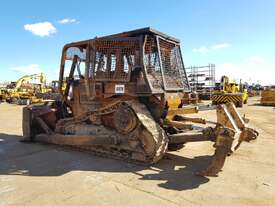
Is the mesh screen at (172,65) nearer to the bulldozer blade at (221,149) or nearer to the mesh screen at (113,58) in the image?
the mesh screen at (113,58)

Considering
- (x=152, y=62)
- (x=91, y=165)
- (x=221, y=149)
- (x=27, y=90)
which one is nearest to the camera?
(x=221, y=149)

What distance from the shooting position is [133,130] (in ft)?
17.5

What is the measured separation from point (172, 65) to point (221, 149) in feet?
8.17

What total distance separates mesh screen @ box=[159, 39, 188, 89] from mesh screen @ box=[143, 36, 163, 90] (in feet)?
0.64

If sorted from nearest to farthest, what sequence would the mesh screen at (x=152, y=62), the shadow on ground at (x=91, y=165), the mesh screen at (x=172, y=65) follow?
the shadow on ground at (x=91, y=165) < the mesh screen at (x=152, y=62) < the mesh screen at (x=172, y=65)

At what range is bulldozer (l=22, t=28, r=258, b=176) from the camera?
17.0 feet

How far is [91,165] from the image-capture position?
5.33m

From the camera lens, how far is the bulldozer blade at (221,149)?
445cm

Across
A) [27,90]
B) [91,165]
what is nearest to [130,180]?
[91,165]

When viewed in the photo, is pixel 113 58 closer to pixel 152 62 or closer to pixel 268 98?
pixel 152 62

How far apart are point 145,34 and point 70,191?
3286 mm

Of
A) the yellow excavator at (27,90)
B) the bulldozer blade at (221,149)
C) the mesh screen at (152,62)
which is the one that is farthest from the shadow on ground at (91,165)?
the yellow excavator at (27,90)

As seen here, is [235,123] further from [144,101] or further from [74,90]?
[74,90]

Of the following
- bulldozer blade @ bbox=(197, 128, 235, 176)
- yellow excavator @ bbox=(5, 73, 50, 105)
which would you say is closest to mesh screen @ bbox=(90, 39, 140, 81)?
bulldozer blade @ bbox=(197, 128, 235, 176)
